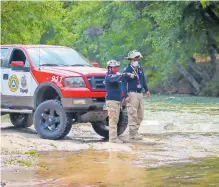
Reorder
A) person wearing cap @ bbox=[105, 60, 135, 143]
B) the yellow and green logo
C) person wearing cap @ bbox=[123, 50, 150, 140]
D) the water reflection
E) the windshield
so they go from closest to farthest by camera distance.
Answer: the water reflection → person wearing cap @ bbox=[105, 60, 135, 143] → person wearing cap @ bbox=[123, 50, 150, 140] → the windshield → the yellow and green logo

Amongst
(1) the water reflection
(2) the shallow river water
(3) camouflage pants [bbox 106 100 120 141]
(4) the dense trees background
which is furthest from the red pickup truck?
(4) the dense trees background

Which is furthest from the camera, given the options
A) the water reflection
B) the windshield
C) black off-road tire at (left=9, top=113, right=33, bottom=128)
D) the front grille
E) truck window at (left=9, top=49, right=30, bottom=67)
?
black off-road tire at (left=9, top=113, right=33, bottom=128)

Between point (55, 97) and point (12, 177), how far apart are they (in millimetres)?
5700

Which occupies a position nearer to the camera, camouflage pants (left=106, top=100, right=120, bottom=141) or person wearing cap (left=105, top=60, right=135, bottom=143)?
person wearing cap (left=105, top=60, right=135, bottom=143)

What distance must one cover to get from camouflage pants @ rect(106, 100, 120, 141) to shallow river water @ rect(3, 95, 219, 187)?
0.48 m

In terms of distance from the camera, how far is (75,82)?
1435cm

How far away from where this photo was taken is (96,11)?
61.0 m

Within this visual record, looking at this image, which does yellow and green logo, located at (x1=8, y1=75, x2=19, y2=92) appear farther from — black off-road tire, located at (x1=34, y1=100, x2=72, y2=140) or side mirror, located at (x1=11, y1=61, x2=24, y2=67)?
black off-road tire, located at (x1=34, y1=100, x2=72, y2=140)

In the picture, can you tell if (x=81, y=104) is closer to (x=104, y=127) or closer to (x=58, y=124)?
(x=58, y=124)

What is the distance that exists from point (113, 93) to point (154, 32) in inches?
1288

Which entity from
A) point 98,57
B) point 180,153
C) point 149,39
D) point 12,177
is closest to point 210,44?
point 149,39

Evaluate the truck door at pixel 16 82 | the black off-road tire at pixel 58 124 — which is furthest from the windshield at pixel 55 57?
the black off-road tire at pixel 58 124

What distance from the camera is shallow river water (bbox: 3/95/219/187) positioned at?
9.45 metres

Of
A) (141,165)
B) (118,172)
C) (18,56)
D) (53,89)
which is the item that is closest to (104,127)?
(53,89)
